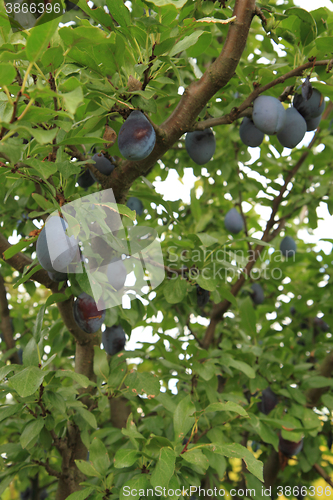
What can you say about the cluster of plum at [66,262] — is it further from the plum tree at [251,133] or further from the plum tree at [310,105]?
the plum tree at [310,105]

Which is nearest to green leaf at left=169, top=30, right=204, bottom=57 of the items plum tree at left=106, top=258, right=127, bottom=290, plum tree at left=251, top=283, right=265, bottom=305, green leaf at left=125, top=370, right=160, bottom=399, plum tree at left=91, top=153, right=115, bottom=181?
plum tree at left=91, top=153, right=115, bottom=181

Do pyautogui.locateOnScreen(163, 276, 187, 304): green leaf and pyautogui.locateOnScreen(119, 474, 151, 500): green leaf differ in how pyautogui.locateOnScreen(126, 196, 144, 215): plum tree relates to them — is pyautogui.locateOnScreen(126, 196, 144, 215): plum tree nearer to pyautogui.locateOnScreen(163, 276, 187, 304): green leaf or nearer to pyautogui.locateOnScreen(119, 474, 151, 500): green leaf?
pyautogui.locateOnScreen(163, 276, 187, 304): green leaf

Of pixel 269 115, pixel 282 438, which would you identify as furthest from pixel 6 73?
pixel 282 438

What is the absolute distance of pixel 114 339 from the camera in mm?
1415

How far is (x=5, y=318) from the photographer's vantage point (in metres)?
1.75

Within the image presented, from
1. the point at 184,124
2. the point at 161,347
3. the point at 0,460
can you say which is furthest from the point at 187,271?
the point at 0,460

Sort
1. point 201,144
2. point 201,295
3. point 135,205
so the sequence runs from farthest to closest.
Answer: point 135,205 → point 201,295 → point 201,144

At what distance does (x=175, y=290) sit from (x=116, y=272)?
196 mm

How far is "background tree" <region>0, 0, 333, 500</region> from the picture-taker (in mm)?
764

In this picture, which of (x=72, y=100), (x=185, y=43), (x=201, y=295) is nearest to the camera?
(x=72, y=100)

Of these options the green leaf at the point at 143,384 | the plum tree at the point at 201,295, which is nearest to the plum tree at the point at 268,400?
the plum tree at the point at 201,295

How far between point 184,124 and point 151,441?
813 millimetres

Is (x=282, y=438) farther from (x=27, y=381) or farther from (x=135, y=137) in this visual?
(x=135, y=137)

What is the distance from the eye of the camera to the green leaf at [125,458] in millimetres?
929
